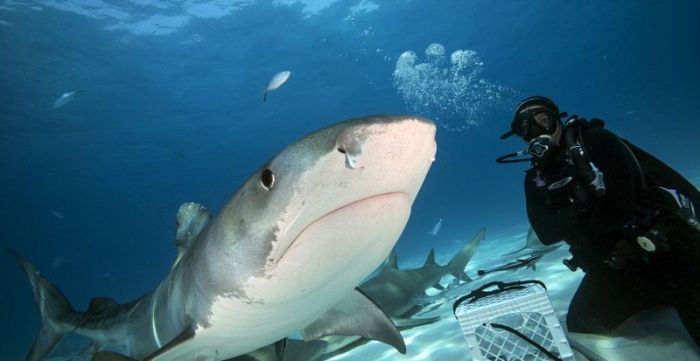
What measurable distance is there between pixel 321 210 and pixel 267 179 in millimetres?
285

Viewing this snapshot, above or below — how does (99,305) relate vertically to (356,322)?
below

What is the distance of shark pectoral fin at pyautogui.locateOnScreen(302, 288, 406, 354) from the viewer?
120 inches

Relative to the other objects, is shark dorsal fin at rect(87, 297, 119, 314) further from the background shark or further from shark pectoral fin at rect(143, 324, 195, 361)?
shark pectoral fin at rect(143, 324, 195, 361)

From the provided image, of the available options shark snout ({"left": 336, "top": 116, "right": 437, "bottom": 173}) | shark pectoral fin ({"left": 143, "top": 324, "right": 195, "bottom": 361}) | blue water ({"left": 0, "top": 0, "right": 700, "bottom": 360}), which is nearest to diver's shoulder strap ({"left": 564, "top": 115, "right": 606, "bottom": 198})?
shark snout ({"left": 336, "top": 116, "right": 437, "bottom": 173})

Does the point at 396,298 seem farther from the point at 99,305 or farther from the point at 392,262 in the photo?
the point at 99,305

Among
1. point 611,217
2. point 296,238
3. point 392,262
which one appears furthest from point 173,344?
point 392,262

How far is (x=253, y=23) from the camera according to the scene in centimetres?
2325

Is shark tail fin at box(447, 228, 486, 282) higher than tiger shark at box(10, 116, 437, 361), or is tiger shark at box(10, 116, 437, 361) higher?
tiger shark at box(10, 116, 437, 361)

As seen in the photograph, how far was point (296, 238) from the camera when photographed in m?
1.67

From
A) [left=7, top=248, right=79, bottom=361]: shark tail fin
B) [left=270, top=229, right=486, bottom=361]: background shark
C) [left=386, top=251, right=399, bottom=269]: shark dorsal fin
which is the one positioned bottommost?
[left=7, top=248, right=79, bottom=361]: shark tail fin

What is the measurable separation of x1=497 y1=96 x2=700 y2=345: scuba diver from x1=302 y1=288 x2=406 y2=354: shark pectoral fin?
1.67 metres

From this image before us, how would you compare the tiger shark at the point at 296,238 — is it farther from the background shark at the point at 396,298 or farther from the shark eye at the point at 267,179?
the background shark at the point at 396,298

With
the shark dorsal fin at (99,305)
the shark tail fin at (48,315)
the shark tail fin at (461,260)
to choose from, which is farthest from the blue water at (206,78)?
the shark tail fin at (461,260)

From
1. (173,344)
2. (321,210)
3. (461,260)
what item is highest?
(321,210)
